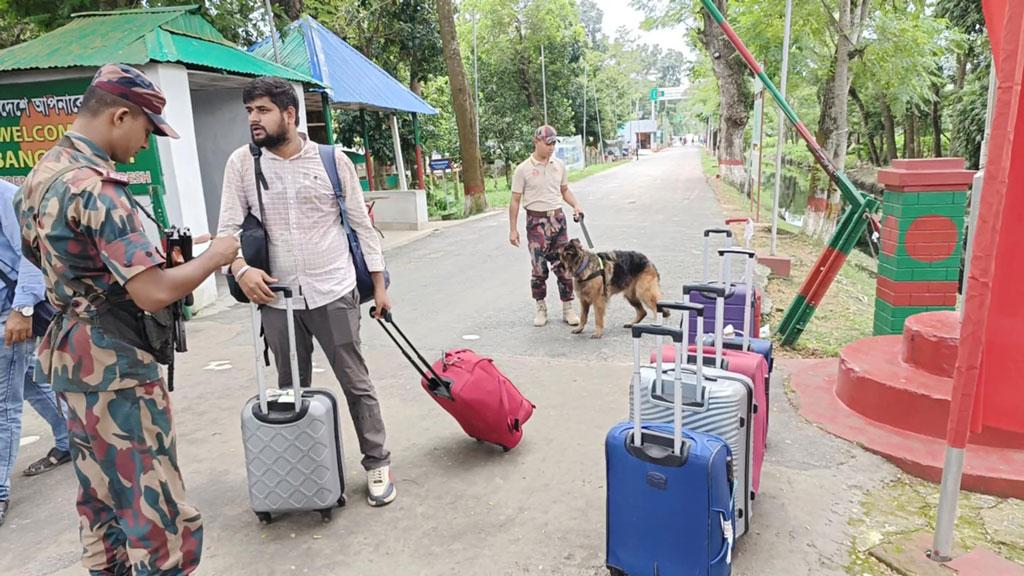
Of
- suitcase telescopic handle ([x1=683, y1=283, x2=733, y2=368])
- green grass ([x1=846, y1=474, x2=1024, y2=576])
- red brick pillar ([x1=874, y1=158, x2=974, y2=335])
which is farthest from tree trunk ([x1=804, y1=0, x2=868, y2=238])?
suitcase telescopic handle ([x1=683, y1=283, x2=733, y2=368])

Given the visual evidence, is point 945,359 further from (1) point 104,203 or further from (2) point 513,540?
(1) point 104,203

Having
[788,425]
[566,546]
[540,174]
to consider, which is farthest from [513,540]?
[540,174]

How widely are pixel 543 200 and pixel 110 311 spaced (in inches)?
173

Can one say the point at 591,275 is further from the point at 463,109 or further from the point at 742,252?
the point at 463,109

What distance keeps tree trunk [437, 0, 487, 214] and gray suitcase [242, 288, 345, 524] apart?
13.4m

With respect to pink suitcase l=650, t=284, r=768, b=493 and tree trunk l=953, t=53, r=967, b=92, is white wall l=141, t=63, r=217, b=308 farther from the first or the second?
tree trunk l=953, t=53, r=967, b=92

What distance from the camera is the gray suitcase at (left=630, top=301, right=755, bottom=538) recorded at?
8.52 ft

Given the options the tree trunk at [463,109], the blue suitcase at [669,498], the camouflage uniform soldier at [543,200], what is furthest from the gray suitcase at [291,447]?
the tree trunk at [463,109]

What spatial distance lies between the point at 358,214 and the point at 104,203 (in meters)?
1.31

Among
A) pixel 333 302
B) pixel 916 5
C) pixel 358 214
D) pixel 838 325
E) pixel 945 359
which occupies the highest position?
pixel 916 5

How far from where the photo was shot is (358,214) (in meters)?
3.24

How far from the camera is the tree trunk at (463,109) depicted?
1512cm

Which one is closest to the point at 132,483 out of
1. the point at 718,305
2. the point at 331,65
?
the point at 718,305

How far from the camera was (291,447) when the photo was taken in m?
2.96
